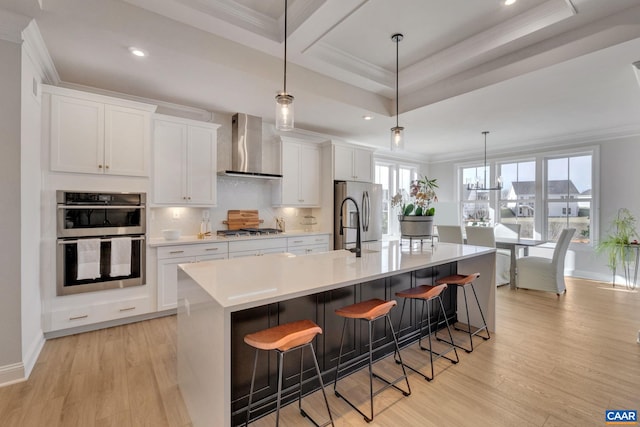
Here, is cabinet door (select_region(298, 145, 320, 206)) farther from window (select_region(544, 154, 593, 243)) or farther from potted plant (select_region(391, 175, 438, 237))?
window (select_region(544, 154, 593, 243))

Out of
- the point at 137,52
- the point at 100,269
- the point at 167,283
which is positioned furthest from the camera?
the point at 167,283

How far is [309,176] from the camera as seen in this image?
4.91 metres

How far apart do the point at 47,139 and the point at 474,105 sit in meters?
4.76

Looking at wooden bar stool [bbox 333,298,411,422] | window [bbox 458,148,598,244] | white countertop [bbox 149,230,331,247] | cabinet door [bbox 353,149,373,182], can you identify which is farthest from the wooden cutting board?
window [bbox 458,148,598,244]

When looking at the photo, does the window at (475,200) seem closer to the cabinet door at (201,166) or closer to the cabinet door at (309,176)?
the cabinet door at (309,176)

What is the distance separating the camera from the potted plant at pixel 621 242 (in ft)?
15.3

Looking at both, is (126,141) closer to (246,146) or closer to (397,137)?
(246,146)

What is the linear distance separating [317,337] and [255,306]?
3.14 feet

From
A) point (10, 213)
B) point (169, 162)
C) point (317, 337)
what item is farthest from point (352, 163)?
point (10, 213)

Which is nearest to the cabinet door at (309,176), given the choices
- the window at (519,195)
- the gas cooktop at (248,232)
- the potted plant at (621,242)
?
the gas cooktop at (248,232)

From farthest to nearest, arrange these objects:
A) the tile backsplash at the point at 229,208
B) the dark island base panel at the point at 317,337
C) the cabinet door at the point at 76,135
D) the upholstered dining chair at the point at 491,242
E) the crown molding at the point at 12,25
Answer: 1. the upholstered dining chair at the point at 491,242
2. the tile backsplash at the point at 229,208
3. the cabinet door at the point at 76,135
4. the crown molding at the point at 12,25
5. the dark island base panel at the point at 317,337

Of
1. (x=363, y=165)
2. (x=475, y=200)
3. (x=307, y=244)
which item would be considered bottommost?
(x=307, y=244)

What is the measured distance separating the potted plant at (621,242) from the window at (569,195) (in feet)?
1.29

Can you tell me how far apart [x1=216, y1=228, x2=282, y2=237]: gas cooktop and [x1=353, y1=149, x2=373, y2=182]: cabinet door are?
1805mm
